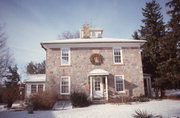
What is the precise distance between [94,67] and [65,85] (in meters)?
3.76

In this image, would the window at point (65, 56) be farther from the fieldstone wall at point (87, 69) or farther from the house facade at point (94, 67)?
the fieldstone wall at point (87, 69)

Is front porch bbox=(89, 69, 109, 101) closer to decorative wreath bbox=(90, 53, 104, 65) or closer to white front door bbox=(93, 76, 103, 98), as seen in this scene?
white front door bbox=(93, 76, 103, 98)

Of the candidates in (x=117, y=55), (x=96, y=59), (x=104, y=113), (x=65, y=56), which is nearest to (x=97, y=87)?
(x=96, y=59)

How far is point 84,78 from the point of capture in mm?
15914

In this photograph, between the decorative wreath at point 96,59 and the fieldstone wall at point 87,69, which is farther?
the decorative wreath at point 96,59

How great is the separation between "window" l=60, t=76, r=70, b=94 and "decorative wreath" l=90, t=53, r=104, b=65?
3394mm

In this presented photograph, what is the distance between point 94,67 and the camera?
16.2 m

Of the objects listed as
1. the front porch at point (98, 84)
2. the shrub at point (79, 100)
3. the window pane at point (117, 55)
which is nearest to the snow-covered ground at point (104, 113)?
the shrub at point (79, 100)

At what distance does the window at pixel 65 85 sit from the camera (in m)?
15.7

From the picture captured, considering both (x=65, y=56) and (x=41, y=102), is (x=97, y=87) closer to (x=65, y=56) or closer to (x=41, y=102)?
(x=65, y=56)

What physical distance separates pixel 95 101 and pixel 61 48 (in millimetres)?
6967

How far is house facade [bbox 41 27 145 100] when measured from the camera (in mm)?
15719

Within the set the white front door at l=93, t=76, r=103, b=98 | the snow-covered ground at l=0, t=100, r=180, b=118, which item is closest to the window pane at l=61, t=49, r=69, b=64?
the white front door at l=93, t=76, r=103, b=98

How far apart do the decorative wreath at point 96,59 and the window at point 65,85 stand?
3.39 m
